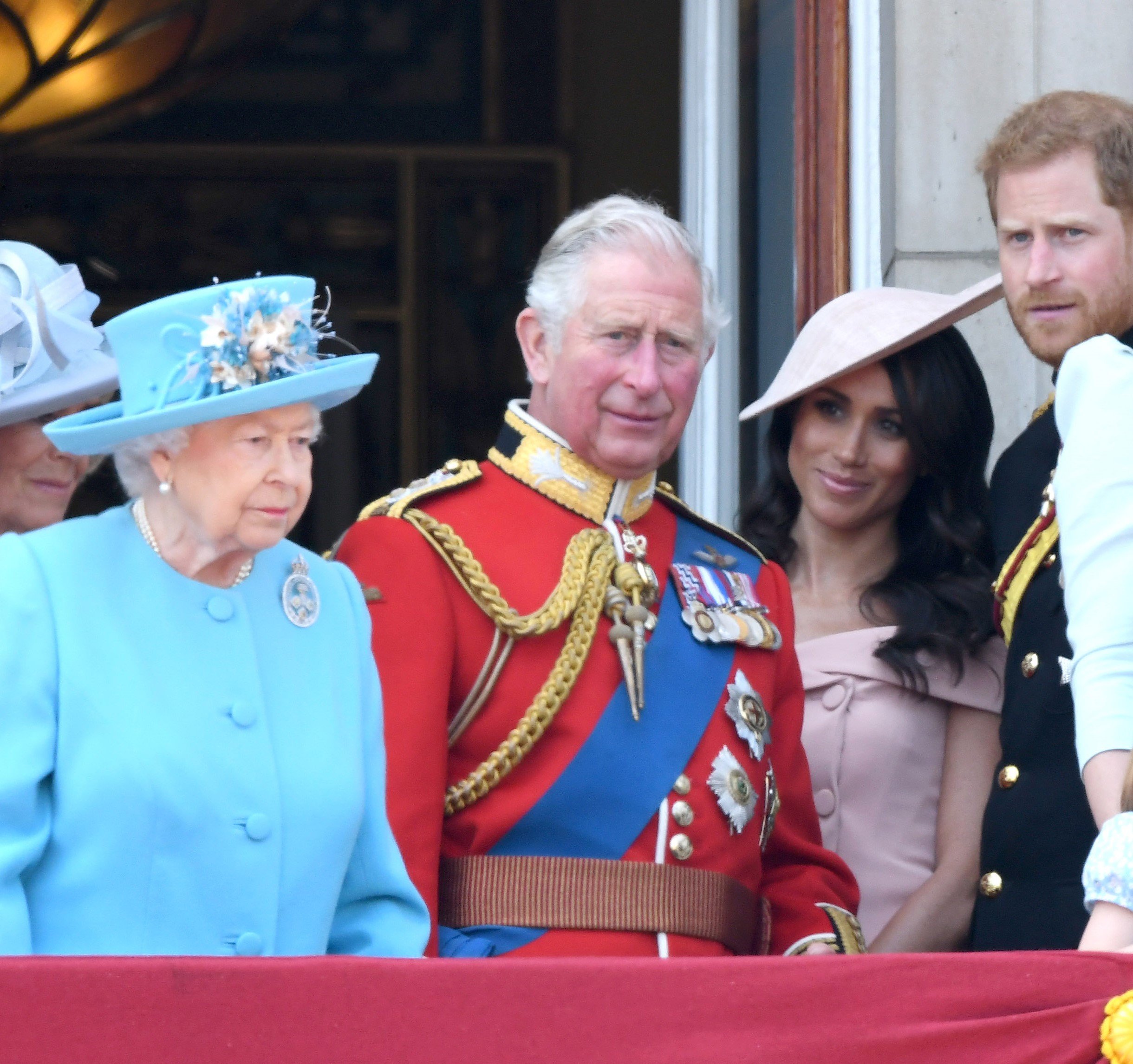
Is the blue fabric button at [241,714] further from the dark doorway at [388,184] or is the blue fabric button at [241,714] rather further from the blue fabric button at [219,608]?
the dark doorway at [388,184]

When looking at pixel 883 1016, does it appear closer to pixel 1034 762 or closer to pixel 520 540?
pixel 1034 762

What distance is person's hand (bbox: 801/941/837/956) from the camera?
2.97 m

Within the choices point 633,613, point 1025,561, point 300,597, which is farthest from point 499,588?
point 1025,561

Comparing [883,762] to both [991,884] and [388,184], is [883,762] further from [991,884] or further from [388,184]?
[388,184]

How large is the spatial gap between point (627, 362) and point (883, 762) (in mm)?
769

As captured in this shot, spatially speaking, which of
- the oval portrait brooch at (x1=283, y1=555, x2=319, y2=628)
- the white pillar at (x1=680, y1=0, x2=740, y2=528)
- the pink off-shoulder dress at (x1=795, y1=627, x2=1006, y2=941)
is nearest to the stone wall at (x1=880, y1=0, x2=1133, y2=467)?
the white pillar at (x1=680, y1=0, x2=740, y2=528)

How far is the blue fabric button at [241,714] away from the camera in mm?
2283

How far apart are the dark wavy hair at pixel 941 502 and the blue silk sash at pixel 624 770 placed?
1.60 ft

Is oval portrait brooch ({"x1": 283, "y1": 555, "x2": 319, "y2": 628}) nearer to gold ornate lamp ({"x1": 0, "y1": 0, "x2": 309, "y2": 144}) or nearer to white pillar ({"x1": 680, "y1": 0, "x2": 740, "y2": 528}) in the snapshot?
white pillar ({"x1": 680, "y1": 0, "x2": 740, "y2": 528})

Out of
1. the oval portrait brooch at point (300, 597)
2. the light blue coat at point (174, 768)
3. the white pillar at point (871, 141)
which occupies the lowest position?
the light blue coat at point (174, 768)

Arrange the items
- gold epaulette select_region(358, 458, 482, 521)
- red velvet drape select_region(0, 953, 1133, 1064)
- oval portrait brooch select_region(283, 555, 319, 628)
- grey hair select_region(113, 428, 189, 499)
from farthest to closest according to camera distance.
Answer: gold epaulette select_region(358, 458, 482, 521) → oval portrait brooch select_region(283, 555, 319, 628) → grey hair select_region(113, 428, 189, 499) → red velvet drape select_region(0, 953, 1133, 1064)

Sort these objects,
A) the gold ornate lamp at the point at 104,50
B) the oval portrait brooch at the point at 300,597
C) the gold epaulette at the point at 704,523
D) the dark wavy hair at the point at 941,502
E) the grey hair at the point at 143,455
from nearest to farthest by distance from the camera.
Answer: the grey hair at the point at 143,455, the oval portrait brooch at the point at 300,597, the gold epaulette at the point at 704,523, the dark wavy hair at the point at 941,502, the gold ornate lamp at the point at 104,50

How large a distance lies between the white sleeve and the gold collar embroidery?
87cm

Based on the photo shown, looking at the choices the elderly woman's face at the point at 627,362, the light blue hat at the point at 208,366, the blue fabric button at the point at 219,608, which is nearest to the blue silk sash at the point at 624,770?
the elderly woman's face at the point at 627,362
